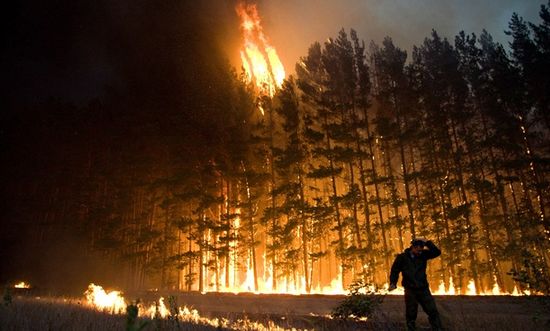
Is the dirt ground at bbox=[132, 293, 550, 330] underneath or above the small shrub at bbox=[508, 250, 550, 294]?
underneath

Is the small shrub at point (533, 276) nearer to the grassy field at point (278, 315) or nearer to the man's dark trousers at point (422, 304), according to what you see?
the grassy field at point (278, 315)

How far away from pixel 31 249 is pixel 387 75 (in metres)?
38.5

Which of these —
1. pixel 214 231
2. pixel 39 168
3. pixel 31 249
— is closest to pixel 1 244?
pixel 31 249

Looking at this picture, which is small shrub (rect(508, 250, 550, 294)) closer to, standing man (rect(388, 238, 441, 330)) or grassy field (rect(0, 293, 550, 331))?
grassy field (rect(0, 293, 550, 331))

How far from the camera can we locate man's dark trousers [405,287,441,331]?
8.31 m

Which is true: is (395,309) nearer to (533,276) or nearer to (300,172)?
(533,276)

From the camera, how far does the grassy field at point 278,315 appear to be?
7723mm

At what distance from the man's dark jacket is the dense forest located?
29.7 ft

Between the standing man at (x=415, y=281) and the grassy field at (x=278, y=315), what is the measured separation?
1123 mm

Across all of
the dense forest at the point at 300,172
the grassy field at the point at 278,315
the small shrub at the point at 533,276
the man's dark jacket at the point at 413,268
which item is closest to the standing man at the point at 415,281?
the man's dark jacket at the point at 413,268

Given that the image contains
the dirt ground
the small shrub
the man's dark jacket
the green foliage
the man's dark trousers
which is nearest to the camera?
the man's dark trousers

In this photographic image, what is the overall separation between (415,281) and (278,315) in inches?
319

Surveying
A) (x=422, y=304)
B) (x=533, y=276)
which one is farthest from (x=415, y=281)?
(x=533, y=276)

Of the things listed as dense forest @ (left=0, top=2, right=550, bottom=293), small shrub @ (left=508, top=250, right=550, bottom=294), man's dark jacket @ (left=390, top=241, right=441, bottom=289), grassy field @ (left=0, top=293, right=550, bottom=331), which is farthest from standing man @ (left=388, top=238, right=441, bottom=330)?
dense forest @ (left=0, top=2, right=550, bottom=293)
